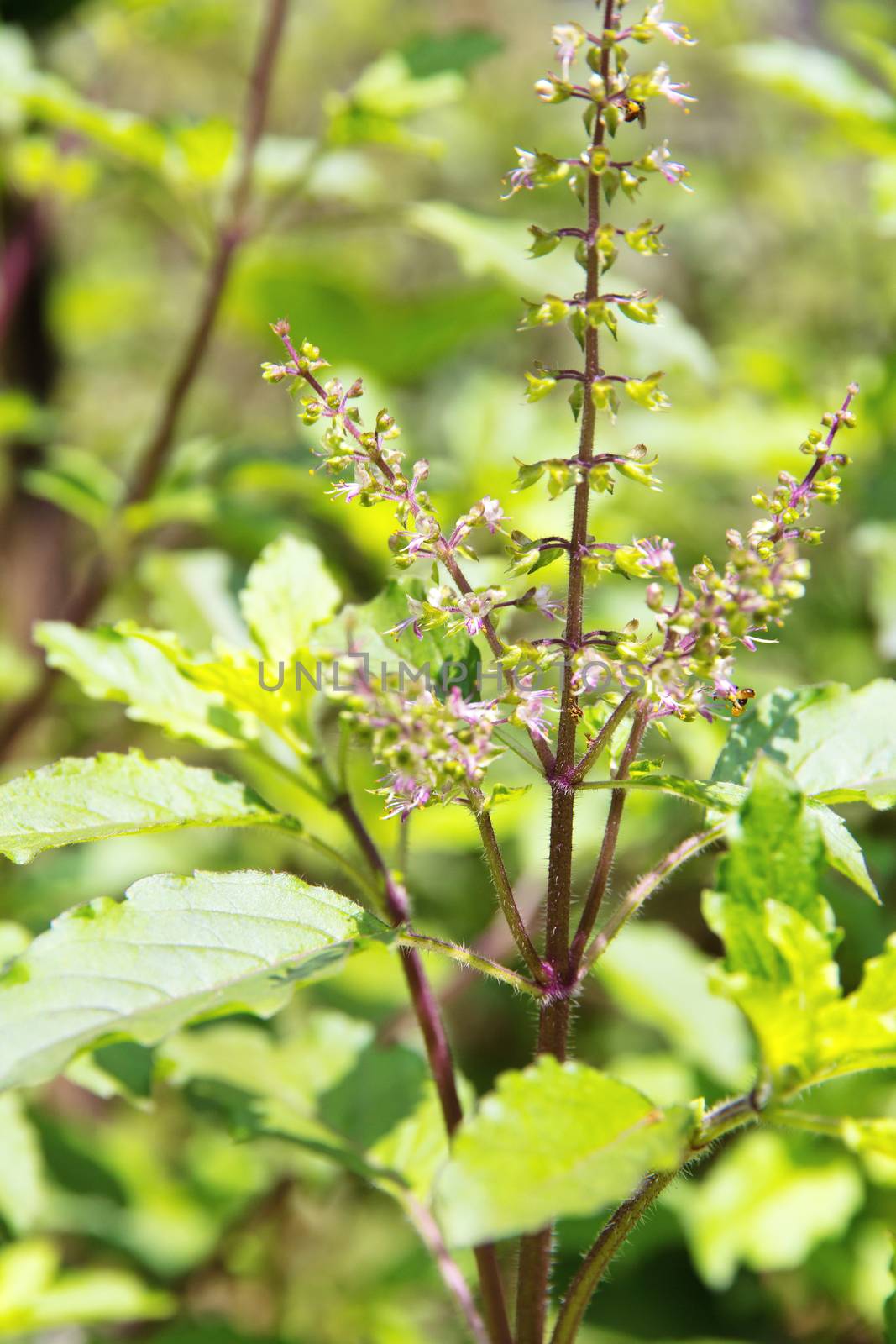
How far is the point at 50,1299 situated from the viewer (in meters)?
1.42

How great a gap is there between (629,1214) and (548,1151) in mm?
176

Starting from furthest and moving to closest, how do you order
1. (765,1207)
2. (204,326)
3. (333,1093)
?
(204,326), (765,1207), (333,1093)

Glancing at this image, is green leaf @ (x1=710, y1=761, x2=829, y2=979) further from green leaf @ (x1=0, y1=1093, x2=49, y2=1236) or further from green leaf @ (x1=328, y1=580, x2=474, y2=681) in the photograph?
green leaf @ (x1=0, y1=1093, x2=49, y2=1236)

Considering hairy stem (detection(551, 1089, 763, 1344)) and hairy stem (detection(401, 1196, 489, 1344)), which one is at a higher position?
hairy stem (detection(551, 1089, 763, 1344))

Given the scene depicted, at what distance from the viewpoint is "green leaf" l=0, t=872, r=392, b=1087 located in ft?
2.20

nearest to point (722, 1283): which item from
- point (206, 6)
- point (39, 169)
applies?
point (39, 169)

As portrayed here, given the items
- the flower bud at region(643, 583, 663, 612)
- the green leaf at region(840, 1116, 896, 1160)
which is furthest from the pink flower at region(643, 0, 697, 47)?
the green leaf at region(840, 1116, 896, 1160)

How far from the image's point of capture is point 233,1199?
2010 millimetres

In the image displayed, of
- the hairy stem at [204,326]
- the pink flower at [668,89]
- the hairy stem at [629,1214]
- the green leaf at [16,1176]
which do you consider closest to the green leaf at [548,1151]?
the hairy stem at [629,1214]

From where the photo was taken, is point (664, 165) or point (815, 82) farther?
point (815, 82)

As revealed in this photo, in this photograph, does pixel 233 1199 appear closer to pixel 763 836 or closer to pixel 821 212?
pixel 763 836

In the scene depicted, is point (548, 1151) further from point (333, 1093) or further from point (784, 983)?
point (333, 1093)

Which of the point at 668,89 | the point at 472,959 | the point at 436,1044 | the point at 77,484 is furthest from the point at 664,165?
the point at 77,484

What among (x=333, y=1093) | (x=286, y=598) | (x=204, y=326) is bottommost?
(x=333, y=1093)
